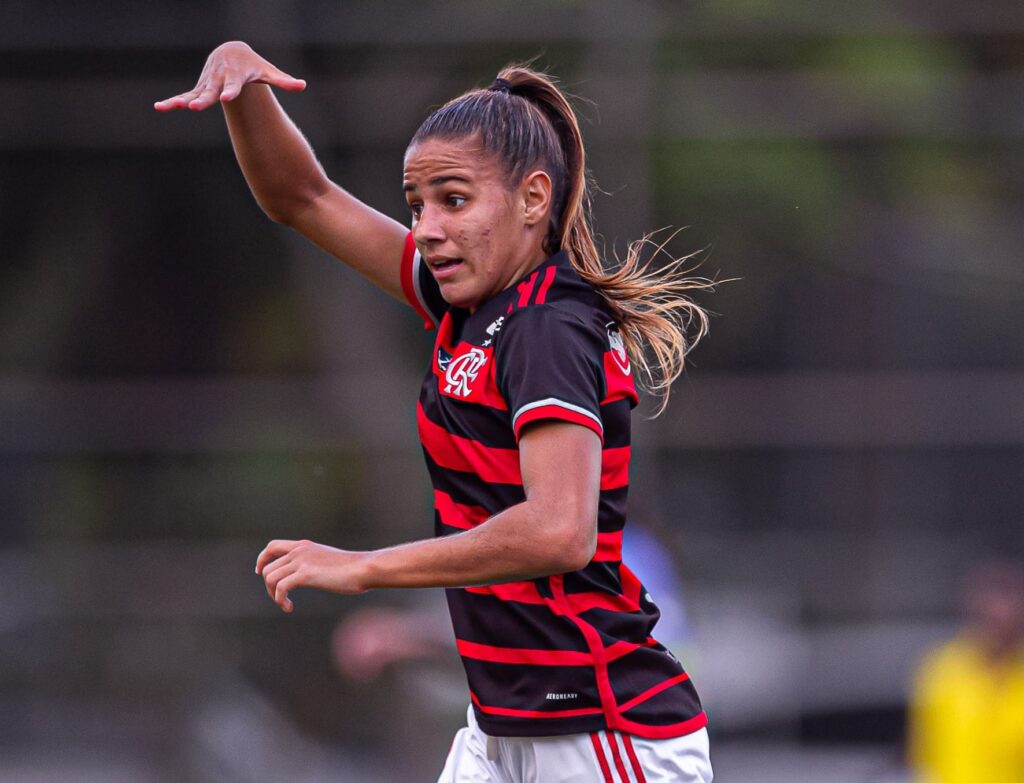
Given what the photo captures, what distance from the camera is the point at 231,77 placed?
3117 millimetres

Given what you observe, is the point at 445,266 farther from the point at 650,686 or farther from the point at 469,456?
the point at 650,686

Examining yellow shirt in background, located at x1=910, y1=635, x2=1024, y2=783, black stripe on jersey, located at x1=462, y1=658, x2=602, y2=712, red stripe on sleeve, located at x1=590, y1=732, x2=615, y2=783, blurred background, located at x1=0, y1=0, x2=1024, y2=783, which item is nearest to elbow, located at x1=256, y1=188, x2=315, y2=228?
black stripe on jersey, located at x1=462, y1=658, x2=602, y2=712

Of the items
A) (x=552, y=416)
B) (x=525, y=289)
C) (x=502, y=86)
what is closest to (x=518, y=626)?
(x=552, y=416)

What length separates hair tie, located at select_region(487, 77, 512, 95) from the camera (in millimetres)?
3047

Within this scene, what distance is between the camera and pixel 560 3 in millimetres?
10969

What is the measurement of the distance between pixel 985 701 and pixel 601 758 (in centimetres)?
476

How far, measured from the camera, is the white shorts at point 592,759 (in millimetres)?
2787

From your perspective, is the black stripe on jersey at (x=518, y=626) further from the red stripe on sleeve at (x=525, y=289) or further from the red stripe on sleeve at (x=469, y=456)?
the red stripe on sleeve at (x=525, y=289)

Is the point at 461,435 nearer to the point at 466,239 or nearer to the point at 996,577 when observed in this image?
the point at 466,239

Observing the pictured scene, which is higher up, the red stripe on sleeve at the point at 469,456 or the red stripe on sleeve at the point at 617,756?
the red stripe on sleeve at the point at 469,456

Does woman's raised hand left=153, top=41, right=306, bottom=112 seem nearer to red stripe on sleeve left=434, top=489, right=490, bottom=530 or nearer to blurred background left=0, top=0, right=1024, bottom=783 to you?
red stripe on sleeve left=434, top=489, right=490, bottom=530

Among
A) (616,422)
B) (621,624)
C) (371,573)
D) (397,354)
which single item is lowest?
(621,624)

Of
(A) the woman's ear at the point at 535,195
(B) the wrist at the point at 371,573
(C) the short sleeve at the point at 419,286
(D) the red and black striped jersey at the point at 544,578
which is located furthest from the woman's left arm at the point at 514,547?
(C) the short sleeve at the point at 419,286

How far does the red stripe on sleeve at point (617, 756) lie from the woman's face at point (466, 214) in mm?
841
